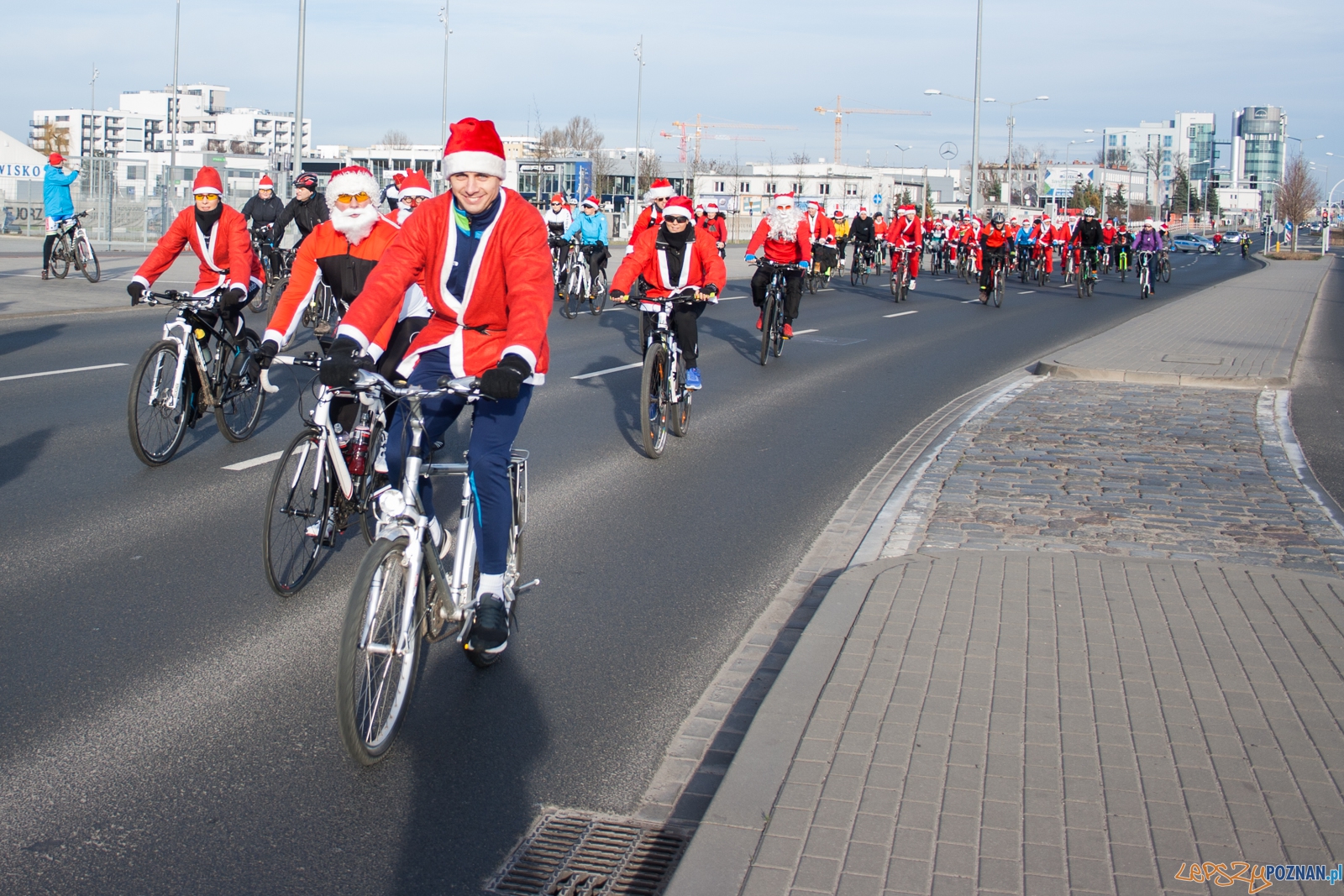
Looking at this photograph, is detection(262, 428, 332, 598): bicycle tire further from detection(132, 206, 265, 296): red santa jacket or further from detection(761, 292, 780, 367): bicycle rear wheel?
detection(761, 292, 780, 367): bicycle rear wheel

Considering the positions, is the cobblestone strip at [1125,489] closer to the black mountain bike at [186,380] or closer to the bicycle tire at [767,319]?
the bicycle tire at [767,319]

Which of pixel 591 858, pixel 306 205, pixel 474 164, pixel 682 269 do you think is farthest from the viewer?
pixel 306 205

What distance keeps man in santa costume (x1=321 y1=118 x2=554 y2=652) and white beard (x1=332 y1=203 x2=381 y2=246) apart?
124 inches

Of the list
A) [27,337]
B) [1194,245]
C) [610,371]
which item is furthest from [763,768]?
[1194,245]

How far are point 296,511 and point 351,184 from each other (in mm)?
2863

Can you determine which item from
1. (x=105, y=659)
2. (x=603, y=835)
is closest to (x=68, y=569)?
(x=105, y=659)

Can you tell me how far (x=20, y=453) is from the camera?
8.38m

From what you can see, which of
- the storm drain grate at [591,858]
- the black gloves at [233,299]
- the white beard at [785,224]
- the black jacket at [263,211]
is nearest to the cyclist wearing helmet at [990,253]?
the white beard at [785,224]

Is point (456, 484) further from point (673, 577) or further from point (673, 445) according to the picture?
point (673, 445)

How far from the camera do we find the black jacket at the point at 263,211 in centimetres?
1892

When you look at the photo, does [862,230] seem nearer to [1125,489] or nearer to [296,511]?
[1125,489]

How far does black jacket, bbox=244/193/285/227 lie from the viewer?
62.1 feet

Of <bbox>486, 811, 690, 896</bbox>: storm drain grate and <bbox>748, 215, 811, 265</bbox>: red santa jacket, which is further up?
<bbox>748, 215, 811, 265</bbox>: red santa jacket

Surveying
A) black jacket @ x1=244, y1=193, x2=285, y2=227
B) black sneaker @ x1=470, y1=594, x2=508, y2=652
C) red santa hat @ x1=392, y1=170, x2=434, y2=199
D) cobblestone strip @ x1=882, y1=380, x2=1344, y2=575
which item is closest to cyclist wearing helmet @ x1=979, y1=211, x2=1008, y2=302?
black jacket @ x1=244, y1=193, x2=285, y2=227
